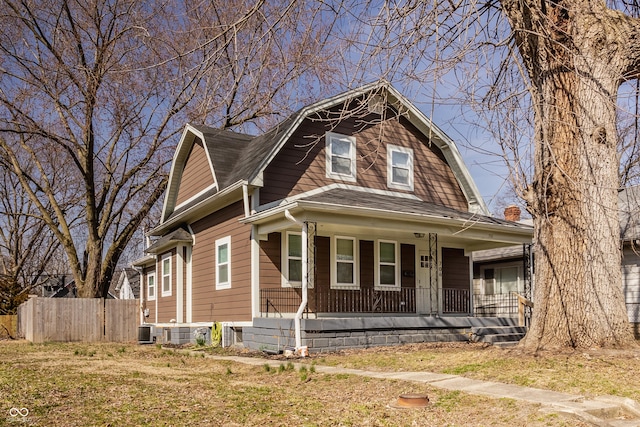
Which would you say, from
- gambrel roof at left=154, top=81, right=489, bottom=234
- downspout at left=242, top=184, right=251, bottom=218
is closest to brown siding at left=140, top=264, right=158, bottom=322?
gambrel roof at left=154, top=81, right=489, bottom=234

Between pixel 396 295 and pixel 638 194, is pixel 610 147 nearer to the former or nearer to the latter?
pixel 396 295

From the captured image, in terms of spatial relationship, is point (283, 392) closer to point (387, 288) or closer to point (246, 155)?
point (387, 288)

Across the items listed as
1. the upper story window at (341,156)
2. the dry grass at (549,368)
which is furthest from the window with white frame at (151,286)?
the dry grass at (549,368)

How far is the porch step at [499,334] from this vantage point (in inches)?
567

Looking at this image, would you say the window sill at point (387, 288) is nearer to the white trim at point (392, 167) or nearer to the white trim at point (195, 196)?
the white trim at point (392, 167)

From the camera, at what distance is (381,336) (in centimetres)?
1405

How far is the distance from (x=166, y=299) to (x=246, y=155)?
6.38m

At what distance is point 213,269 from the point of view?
17328 mm

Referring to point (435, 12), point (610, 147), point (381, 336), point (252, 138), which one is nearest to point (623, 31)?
point (610, 147)

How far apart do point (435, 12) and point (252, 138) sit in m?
12.5

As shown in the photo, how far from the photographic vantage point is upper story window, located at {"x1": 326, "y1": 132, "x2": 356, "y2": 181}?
1678 cm

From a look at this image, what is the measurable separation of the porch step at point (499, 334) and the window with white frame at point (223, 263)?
6413mm

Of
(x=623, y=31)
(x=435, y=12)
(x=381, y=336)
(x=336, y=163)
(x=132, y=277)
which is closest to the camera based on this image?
(x=435, y=12)

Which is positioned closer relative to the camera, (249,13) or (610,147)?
(249,13)
